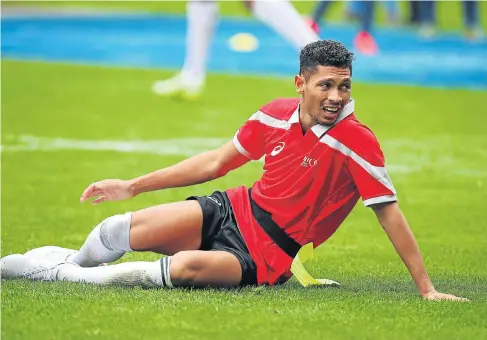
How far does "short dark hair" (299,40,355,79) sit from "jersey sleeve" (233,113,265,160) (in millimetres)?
403

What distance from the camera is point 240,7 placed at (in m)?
25.2

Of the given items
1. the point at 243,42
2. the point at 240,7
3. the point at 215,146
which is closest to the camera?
the point at 215,146

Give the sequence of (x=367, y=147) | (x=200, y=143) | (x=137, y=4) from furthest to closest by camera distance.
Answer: (x=137, y=4), (x=200, y=143), (x=367, y=147)

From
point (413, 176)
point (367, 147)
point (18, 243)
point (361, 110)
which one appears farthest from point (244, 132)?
point (361, 110)

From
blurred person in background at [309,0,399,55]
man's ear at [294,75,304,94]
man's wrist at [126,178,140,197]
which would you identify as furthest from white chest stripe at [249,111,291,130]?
blurred person in background at [309,0,399,55]

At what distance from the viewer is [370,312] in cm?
505

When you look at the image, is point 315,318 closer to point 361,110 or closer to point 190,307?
point 190,307

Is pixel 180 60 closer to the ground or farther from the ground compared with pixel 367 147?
farther from the ground

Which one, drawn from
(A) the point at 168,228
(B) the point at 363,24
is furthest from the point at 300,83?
(B) the point at 363,24

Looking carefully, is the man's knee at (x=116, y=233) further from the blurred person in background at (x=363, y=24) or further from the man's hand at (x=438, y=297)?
the blurred person in background at (x=363, y=24)

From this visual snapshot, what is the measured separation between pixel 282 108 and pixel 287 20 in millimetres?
5545

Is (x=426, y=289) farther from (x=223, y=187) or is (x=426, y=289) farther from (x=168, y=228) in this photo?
(x=223, y=187)

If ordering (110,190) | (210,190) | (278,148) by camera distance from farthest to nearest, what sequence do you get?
(210,190) < (110,190) < (278,148)

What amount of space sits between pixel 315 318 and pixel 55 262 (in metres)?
1.47
